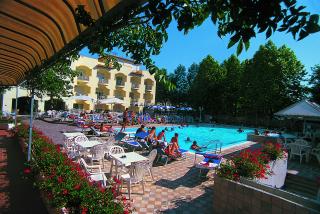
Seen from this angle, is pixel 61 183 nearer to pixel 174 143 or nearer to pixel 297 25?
pixel 297 25

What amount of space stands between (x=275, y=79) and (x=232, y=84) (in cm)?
762

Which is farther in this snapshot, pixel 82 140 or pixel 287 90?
pixel 287 90

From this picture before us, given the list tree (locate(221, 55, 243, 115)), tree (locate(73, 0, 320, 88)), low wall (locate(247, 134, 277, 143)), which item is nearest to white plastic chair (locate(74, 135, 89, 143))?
tree (locate(73, 0, 320, 88))

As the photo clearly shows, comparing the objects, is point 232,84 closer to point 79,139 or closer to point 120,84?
point 120,84

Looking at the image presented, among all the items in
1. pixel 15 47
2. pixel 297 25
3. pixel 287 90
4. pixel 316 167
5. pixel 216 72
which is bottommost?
pixel 316 167

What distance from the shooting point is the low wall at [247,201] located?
13.7 ft

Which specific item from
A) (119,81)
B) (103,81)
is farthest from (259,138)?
(119,81)

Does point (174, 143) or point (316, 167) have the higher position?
point (174, 143)

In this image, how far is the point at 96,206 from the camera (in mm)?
3381

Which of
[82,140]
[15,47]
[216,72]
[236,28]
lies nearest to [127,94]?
[216,72]

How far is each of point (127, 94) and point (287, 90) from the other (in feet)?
84.5

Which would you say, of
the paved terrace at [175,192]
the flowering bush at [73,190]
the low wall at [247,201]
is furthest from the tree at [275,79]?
the flowering bush at [73,190]

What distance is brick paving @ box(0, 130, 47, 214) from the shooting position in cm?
496

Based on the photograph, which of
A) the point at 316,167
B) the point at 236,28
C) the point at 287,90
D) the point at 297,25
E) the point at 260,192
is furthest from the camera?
the point at 287,90
